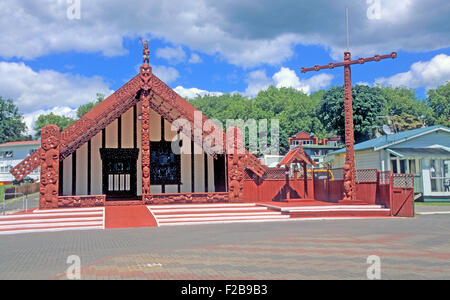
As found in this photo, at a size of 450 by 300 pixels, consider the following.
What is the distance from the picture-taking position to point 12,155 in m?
58.2

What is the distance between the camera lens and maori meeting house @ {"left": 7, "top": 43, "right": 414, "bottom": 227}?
687 inches

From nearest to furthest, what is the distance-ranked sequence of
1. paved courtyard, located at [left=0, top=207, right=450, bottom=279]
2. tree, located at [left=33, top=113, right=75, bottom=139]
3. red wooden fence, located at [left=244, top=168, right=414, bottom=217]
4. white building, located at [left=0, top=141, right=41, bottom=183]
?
paved courtyard, located at [left=0, top=207, right=450, bottom=279], red wooden fence, located at [left=244, top=168, right=414, bottom=217], white building, located at [left=0, top=141, right=41, bottom=183], tree, located at [left=33, top=113, right=75, bottom=139]

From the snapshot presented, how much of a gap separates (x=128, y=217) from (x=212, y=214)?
337 cm

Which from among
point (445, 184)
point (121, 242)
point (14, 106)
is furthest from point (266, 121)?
point (14, 106)

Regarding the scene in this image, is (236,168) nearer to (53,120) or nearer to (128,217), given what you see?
(128,217)

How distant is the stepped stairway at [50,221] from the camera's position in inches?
549

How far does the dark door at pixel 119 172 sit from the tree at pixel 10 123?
71.9m

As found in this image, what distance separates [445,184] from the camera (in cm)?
2569

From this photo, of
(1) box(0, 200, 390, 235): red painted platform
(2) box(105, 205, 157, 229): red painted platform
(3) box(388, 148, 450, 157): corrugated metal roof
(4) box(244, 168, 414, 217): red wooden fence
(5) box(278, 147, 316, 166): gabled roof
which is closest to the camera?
(1) box(0, 200, 390, 235): red painted platform

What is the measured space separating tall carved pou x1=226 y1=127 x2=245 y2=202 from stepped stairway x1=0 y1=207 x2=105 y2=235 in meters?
6.40

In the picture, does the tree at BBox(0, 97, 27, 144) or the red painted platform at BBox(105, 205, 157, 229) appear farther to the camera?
the tree at BBox(0, 97, 27, 144)

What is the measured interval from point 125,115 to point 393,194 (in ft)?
46.8

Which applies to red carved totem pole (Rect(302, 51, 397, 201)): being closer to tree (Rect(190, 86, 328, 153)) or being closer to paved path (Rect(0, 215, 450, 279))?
paved path (Rect(0, 215, 450, 279))

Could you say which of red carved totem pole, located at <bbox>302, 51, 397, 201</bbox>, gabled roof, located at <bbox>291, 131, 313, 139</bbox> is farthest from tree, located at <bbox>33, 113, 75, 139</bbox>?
red carved totem pole, located at <bbox>302, 51, 397, 201</bbox>
